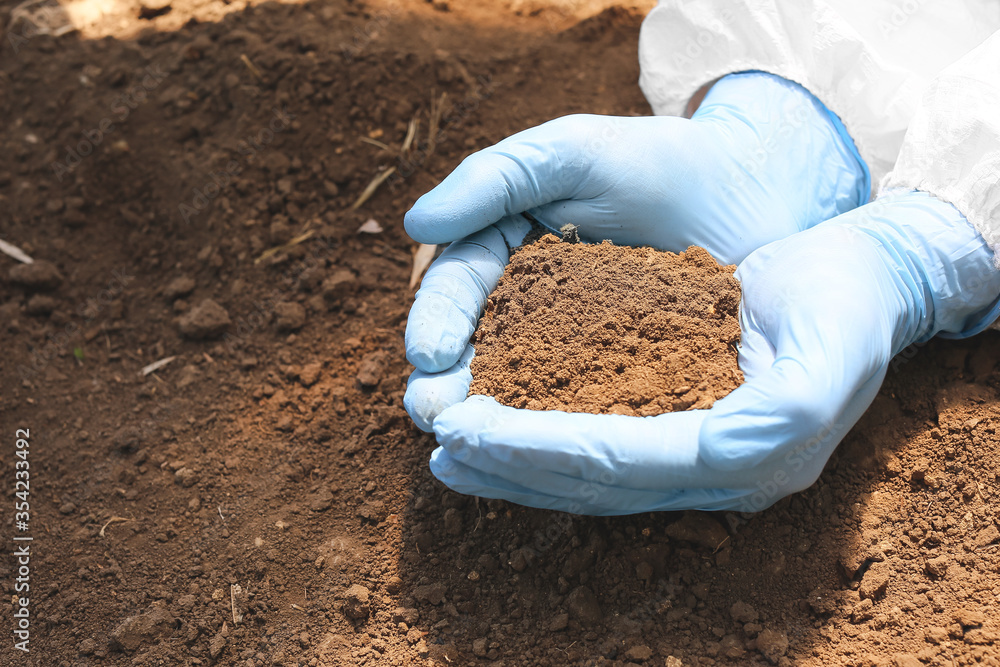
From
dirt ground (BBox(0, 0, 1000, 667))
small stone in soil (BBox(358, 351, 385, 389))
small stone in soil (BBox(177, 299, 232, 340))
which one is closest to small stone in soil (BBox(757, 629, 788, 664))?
dirt ground (BBox(0, 0, 1000, 667))

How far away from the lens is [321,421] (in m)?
2.81

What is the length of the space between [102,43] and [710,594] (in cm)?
415

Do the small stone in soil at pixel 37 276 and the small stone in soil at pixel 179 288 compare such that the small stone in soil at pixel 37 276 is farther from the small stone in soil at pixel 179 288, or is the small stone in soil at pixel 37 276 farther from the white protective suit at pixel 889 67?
the white protective suit at pixel 889 67

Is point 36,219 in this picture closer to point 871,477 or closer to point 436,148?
point 436,148

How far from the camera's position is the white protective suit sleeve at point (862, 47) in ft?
9.07

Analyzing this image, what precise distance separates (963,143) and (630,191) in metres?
1.10

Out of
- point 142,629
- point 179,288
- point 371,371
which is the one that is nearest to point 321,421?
point 371,371

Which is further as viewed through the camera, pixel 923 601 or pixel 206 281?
pixel 206 281

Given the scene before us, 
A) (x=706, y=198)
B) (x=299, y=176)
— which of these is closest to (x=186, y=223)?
(x=299, y=176)

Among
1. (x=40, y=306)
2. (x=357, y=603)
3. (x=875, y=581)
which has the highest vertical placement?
(x=40, y=306)

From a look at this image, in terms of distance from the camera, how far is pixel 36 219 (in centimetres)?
357

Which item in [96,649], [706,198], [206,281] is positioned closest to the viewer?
[96,649]

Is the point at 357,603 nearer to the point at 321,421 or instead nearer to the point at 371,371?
the point at 321,421

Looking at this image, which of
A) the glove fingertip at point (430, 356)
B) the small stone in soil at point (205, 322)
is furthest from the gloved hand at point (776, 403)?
the small stone in soil at point (205, 322)
